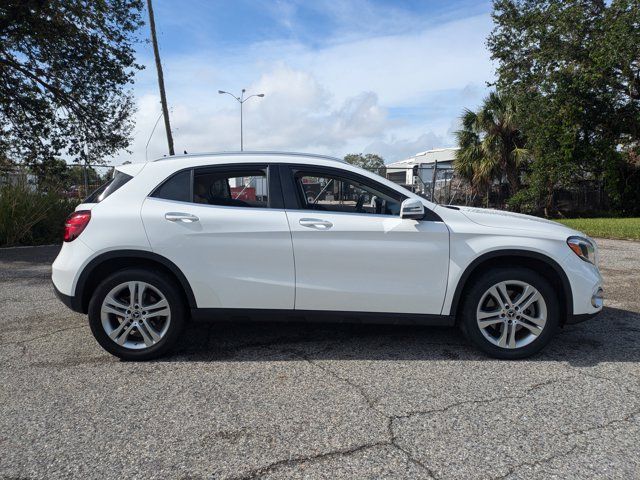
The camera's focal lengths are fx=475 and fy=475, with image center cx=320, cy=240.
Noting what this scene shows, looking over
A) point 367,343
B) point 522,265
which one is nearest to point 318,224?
point 367,343

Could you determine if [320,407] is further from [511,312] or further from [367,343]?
[511,312]

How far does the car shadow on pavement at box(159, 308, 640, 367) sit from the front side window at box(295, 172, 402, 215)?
1.24m

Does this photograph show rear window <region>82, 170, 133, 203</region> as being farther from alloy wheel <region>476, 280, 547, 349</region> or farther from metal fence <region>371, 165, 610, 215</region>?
metal fence <region>371, 165, 610, 215</region>

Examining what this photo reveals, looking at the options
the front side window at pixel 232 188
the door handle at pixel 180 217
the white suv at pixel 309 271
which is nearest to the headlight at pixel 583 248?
the white suv at pixel 309 271

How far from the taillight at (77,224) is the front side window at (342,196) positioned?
1.79 m

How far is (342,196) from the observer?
4.20 m

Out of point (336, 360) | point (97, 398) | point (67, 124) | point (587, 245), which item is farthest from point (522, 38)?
point (97, 398)

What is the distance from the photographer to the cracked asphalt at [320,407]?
254 centimetres

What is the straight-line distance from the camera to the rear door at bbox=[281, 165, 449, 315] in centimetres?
392

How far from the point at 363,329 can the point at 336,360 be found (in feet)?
2.85

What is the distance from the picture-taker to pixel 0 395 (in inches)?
132

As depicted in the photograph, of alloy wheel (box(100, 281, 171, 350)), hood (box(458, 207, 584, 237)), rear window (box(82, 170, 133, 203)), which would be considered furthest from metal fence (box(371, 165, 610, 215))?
alloy wheel (box(100, 281, 171, 350))

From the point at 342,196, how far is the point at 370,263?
68cm

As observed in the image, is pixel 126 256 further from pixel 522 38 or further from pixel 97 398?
pixel 522 38
